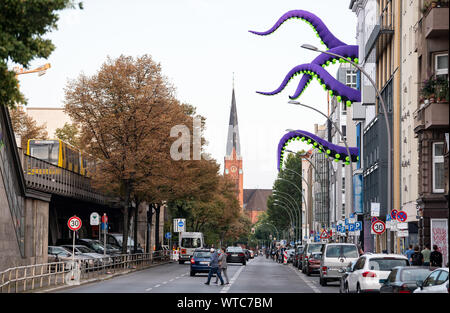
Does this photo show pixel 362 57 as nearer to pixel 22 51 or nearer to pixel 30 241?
pixel 30 241

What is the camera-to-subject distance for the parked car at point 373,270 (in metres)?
23.4

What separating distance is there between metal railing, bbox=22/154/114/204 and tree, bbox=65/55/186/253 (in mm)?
2150

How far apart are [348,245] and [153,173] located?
2060 cm

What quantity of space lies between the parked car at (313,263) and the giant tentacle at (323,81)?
1221cm

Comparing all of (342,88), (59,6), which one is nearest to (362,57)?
(342,88)

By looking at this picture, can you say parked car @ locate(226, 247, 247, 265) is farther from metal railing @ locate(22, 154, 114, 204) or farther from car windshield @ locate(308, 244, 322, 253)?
car windshield @ locate(308, 244, 322, 253)

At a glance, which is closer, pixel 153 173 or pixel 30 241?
pixel 30 241

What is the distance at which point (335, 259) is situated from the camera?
3641cm

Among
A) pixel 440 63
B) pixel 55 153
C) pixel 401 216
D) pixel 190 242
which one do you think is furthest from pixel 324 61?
pixel 401 216

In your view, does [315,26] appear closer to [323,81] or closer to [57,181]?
[323,81]

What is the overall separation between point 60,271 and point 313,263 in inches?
Result: 613

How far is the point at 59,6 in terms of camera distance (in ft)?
63.3

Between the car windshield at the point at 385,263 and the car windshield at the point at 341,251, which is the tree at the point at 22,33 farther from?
the car windshield at the point at 341,251

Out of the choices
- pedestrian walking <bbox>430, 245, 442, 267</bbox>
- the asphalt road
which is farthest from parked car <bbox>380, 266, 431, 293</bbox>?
the asphalt road
